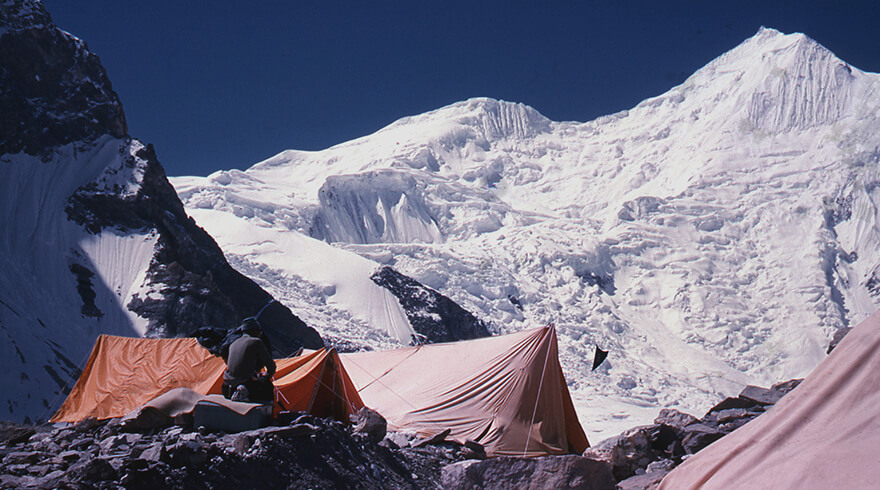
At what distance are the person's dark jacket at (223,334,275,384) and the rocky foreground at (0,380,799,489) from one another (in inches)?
28.5

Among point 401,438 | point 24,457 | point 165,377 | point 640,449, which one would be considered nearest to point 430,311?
point 165,377

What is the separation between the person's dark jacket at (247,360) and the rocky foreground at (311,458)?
723 mm

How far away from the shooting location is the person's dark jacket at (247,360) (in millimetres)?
8305

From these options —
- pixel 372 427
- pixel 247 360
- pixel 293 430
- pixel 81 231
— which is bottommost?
pixel 372 427

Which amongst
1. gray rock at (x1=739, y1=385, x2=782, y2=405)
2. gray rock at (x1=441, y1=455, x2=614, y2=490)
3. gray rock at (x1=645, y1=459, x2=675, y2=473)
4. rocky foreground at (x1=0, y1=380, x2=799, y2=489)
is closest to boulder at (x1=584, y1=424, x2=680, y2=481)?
rocky foreground at (x1=0, y1=380, x2=799, y2=489)

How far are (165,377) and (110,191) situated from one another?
40.9m

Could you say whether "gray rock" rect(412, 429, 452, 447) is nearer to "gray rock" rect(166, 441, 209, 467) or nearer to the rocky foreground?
the rocky foreground

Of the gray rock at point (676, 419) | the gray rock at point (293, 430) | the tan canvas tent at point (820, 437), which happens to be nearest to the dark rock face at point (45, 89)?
the gray rock at point (293, 430)

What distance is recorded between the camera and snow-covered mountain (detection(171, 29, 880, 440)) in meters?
69.1

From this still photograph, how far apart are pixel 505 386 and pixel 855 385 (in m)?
8.12

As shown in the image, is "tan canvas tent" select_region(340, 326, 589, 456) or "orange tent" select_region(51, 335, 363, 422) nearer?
"orange tent" select_region(51, 335, 363, 422)

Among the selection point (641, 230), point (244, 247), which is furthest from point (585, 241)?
point (244, 247)

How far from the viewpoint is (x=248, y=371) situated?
8312 mm

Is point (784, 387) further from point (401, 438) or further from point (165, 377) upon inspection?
point (165, 377)
